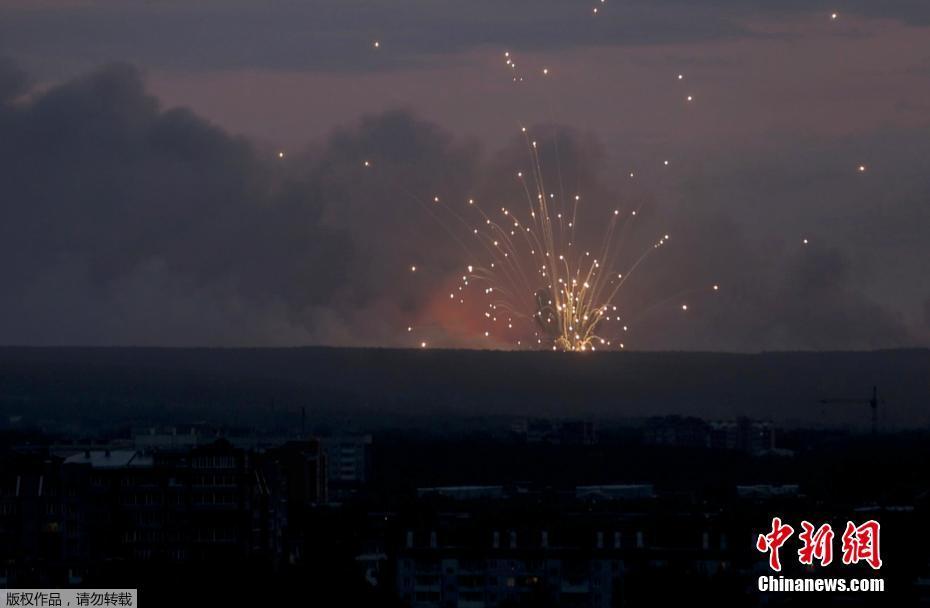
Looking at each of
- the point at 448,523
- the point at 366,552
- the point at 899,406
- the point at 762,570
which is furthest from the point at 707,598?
the point at 899,406

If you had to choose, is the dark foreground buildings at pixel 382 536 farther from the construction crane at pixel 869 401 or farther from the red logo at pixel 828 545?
the construction crane at pixel 869 401

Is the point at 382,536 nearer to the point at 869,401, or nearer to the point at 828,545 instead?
the point at 828,545

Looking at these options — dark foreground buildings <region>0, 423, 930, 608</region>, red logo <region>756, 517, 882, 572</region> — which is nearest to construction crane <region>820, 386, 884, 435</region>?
dark foreground buildings <region>0, 423, 930, 608</region>

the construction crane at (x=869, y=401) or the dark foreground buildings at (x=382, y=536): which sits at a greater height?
the construction crane at (x=869, y=401)

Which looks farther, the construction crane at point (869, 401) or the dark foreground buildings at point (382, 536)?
the construction crane at point (869, 401)

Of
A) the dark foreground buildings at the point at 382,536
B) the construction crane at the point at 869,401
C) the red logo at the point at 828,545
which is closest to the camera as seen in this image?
the red logo at the point at 828,545

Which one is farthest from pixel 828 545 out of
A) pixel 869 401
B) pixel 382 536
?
pixel 869 401

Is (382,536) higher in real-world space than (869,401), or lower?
lower

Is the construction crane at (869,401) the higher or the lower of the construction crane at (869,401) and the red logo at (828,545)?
the higher

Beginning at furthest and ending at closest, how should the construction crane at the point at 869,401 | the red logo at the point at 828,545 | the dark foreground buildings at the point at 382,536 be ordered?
the construction crane at the point at 869,401 → the dark foreground buildings at the point at 382,536 → the red logo at the point at 828,545

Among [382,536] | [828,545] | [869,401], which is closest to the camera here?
[828,545]

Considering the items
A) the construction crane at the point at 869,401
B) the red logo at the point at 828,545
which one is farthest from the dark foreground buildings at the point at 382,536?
the construction crane at the point at 869,401

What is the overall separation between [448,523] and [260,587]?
16432 millimetres

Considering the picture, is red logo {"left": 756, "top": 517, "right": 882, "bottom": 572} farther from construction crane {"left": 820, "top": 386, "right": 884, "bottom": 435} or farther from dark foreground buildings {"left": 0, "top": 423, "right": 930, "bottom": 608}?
construction crane {"left": 820, "top": 386, "right": 884, "bottom": 435}
